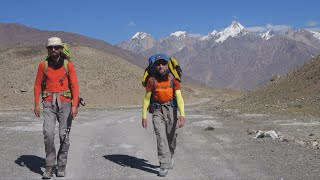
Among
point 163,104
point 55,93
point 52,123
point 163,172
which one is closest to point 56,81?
point 55,93

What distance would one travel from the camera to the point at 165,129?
979 centimetres

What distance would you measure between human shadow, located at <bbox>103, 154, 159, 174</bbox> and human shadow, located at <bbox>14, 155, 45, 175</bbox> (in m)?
1.55

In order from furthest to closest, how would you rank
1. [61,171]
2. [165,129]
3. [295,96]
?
[295,96], [165,129], [61,171]

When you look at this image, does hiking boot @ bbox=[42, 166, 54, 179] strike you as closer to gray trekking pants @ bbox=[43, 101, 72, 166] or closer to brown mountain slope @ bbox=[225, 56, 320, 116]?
gray trekking pants @ bbox=[43, 101, 72, 166]

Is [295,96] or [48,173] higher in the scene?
[48,173]

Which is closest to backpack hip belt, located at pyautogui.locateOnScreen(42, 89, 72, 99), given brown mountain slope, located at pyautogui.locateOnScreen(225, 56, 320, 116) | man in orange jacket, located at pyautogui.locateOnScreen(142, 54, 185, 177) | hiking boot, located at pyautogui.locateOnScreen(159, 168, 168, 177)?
man in orange jacket, located at pyautogui.locateOnScreen(142, 54, 185, 177)

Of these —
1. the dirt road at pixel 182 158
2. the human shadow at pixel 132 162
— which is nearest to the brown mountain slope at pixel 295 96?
the dirt road at pixel 182 158

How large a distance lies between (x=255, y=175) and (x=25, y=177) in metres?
4.21

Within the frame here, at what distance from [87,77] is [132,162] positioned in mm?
87577

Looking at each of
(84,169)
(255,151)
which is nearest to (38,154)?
(84,169)

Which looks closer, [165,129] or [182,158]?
[165,129]

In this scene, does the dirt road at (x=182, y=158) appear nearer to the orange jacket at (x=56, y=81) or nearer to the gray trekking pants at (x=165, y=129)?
the gray trekking pants at (x=165, y=129)

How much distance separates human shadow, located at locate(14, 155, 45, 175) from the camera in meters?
10.3

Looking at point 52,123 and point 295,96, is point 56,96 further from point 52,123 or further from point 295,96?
point 295,96
